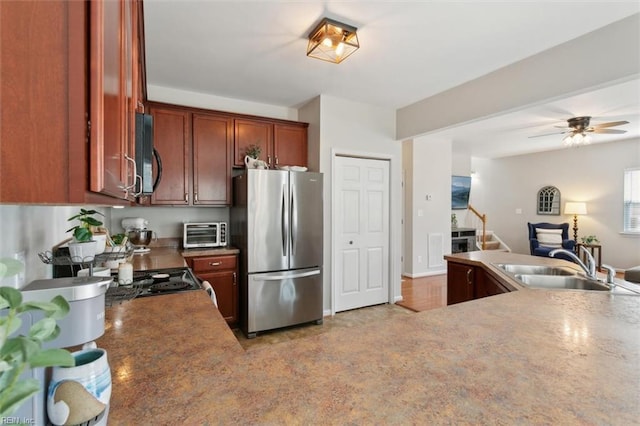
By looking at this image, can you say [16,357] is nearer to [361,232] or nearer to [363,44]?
[363,44]

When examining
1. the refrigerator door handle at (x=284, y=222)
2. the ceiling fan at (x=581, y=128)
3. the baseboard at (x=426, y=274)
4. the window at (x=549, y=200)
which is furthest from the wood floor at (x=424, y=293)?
the window at (x=549, y=200)

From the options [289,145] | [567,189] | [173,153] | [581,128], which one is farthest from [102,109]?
[567,189]

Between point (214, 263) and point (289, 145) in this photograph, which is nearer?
point (214, 263)

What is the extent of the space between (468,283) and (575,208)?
228 inches

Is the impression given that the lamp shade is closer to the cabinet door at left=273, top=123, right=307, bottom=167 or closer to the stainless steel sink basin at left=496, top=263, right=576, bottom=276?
the stainless steel sink basin at left=496, top=263, right=576, bottom=276

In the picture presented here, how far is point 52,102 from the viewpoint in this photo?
0.41 meters

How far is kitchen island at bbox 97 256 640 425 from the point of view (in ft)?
2.11

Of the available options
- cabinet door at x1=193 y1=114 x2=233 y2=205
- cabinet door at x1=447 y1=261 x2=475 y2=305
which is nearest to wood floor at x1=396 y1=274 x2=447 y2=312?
cabinet door at x1=447 y1=261 x2=475 y2=305

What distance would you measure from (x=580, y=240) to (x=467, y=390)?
7801 mm

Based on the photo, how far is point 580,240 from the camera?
648 centimetres

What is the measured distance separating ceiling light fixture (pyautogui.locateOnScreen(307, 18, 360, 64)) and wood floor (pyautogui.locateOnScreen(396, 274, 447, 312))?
3.02 m

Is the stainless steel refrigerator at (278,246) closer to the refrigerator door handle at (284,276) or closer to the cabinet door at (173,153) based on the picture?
the refrigerator door handle at (284,276)

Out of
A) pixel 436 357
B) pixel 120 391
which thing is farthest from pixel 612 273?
pixel 120 391

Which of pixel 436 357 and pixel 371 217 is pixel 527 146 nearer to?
pixel 371 217
